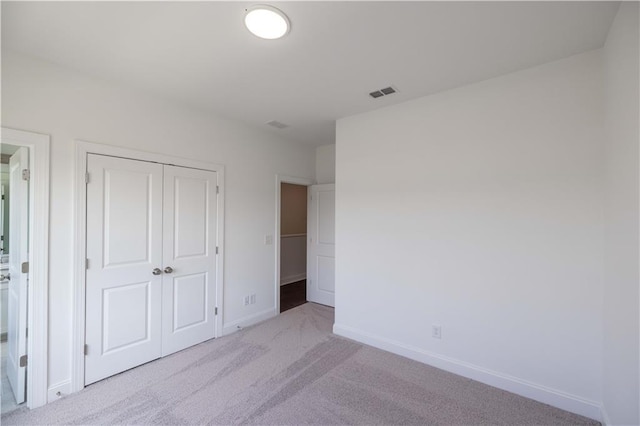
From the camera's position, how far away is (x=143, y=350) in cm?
271

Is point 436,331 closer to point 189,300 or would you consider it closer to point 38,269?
point 189,300

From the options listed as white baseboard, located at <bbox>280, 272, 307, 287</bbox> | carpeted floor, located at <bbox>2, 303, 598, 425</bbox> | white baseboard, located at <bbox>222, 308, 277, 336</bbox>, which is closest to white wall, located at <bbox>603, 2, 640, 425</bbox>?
carpeted floor, located at <bbox>2, 303, 598, 425</bbox>

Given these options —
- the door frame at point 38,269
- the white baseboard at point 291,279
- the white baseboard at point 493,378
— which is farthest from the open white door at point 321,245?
the door frame at point 38,269

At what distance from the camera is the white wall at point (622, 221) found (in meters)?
1.46

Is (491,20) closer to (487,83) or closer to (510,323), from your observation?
(487,83)

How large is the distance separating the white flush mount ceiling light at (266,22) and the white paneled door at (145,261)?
1.77 m

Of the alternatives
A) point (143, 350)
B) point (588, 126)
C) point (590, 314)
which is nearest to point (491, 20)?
point (588, 126)

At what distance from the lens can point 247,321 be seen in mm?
3650

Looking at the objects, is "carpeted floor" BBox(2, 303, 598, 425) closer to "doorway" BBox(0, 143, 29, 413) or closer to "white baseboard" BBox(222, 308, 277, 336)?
"doorway" BBox(0, 143, 29, 413)

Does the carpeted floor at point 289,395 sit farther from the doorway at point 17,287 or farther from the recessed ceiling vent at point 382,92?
the recessed ceiling vent at point 382,92

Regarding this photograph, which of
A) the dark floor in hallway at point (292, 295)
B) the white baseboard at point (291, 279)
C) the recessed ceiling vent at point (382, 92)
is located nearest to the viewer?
the recessed ceiling vent at point (382, 92)

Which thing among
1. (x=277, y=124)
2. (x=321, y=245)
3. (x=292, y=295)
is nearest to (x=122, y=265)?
(x=277, y=124)

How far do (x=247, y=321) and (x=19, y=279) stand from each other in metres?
2.23

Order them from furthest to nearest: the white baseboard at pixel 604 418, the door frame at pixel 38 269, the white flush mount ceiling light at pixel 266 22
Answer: the door frame at pixel 38 269, the white baseboard at pixel 604 418, the white flush mount ceiling light at pixel 266 22
